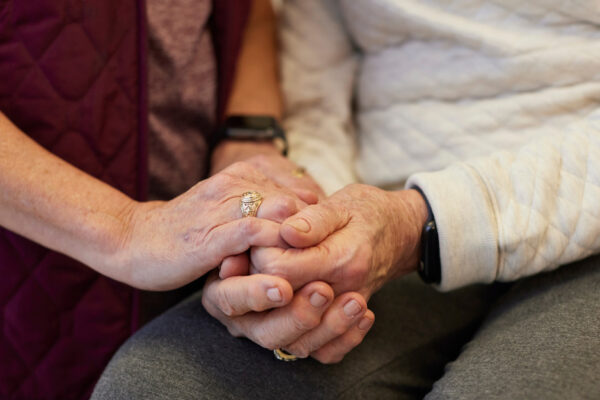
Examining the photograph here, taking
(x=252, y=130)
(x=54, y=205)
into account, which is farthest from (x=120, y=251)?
(x=252, y=130)

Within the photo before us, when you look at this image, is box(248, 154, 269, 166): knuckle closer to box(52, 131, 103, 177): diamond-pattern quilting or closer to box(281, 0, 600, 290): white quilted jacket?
box(281, 0, 600, 290): white quilted jacket

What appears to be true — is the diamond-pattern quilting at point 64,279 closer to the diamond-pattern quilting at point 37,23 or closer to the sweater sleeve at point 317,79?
the diamond-pattern quilting at point 37,23

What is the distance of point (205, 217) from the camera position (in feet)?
2.29

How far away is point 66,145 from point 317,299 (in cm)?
45

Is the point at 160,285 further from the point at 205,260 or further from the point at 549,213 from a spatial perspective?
the point at 549,213

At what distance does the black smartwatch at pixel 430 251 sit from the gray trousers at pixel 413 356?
0.08 metres

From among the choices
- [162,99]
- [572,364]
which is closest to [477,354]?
[572,364]

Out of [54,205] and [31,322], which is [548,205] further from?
[31,322]

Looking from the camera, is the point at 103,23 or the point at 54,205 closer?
the point at 54,205

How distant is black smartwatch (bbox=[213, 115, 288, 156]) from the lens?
3.45ft

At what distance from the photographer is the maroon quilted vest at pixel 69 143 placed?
0.76 meters

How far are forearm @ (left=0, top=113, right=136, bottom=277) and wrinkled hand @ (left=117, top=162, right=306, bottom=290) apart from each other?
0.10 feet

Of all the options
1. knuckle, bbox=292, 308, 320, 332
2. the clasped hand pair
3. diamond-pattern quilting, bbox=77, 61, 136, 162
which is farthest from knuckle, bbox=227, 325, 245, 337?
diamond-pattern quilting, bbox=77, 61, 136, 162

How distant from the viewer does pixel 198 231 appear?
691 millimetres
